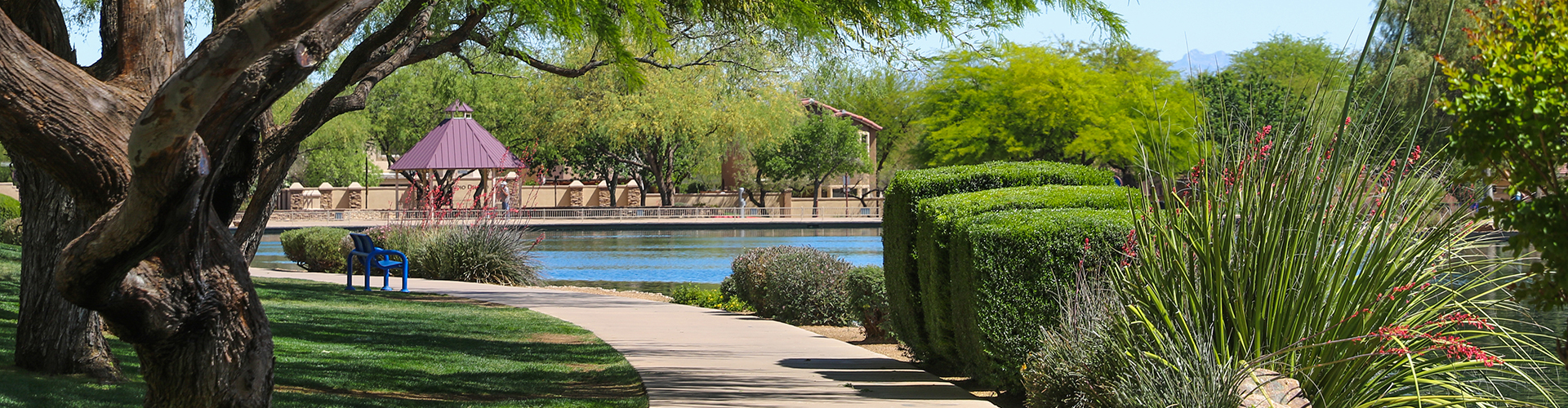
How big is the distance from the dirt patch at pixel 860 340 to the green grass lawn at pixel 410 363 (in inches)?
89.4

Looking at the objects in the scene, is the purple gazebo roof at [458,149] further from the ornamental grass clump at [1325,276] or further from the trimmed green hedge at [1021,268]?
the ornamental grass clump at [1325,276]

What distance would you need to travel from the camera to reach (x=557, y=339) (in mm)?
10922

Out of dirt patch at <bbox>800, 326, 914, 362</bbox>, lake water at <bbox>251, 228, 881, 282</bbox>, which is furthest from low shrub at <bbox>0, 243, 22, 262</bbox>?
dirt patch at <bbox>800, 326, 914, 362</bbox>

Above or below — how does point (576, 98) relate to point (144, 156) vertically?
above

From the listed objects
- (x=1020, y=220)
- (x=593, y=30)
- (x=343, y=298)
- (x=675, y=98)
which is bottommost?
(x=343, y=298)

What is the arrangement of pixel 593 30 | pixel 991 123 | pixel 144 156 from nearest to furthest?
pixel 144 156 < pixel 593 30 < pixel 991 123

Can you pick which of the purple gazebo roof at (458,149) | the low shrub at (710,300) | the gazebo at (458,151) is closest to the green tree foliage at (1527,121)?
the low shrub at (710,300)

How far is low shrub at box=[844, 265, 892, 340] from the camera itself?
1090cm

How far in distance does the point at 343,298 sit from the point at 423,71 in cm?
3799

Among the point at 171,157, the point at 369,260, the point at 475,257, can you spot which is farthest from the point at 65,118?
the point at 475,257

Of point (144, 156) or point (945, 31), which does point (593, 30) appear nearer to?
point (945, 31)

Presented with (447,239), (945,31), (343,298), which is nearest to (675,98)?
(447,239)

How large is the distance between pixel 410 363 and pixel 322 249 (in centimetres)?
1450

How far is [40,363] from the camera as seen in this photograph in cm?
698
